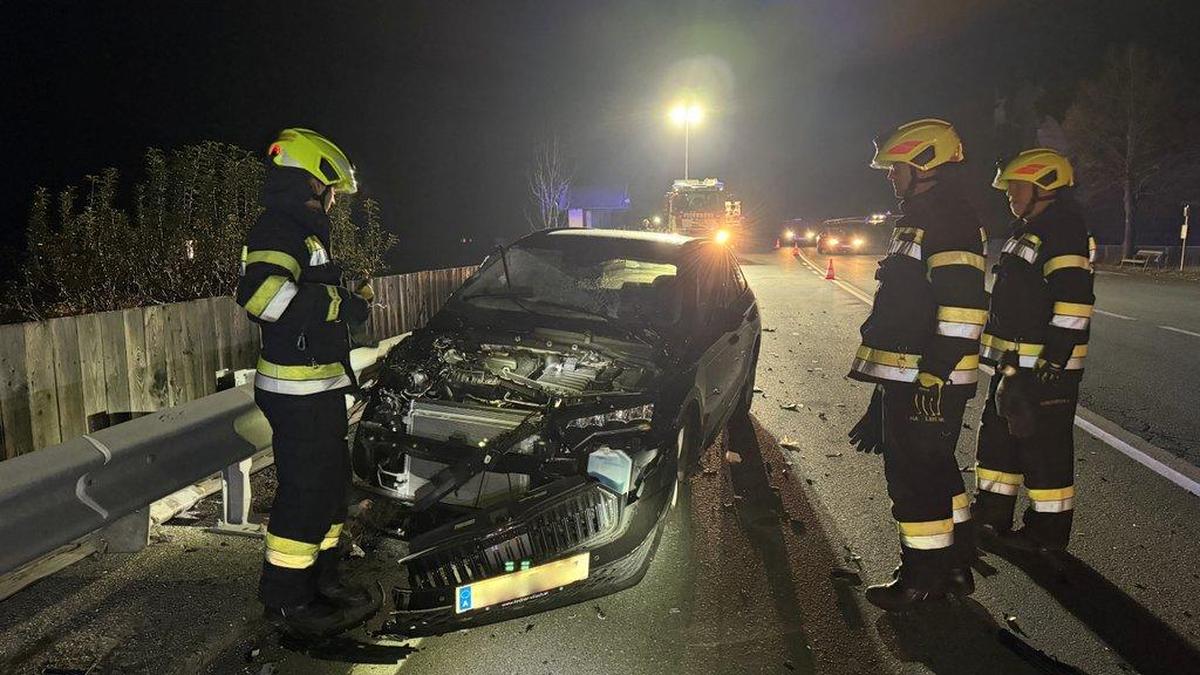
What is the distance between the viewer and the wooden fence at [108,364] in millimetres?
4176

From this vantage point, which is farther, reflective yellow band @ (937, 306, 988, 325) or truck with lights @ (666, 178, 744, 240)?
truck with lights @ (666, 178, 744, 240)

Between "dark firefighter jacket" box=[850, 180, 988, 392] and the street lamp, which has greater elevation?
the street lamp

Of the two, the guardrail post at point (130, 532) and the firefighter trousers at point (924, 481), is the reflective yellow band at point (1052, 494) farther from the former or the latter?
the guardrail post at point (130, 532)

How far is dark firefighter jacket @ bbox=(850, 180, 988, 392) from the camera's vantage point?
3.19 meters

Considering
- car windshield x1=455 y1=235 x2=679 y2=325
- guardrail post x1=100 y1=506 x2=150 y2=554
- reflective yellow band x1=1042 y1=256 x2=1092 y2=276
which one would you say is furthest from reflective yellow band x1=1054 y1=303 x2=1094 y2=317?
guardrail post x1=100 y1=506 x2=150 y2=554

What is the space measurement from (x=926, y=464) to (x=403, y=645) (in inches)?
98.1

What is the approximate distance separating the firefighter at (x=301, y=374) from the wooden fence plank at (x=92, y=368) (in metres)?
2.34

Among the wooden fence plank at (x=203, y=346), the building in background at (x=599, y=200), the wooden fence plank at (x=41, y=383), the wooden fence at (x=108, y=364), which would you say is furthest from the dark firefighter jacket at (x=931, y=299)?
the building in background at (x=599, y=200)

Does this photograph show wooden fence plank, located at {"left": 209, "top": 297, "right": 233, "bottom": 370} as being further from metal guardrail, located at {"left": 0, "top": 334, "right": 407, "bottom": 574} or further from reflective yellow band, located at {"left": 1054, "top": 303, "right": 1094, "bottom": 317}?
reflective yellow band, located at {"left": 1054, "top": 303, "right": 1094, "bottom": 317}

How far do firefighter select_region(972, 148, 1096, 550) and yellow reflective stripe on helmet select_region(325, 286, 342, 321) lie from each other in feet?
11.1

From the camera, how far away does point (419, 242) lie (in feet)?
98.2

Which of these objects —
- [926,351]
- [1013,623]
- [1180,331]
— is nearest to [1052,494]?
[1013,623]

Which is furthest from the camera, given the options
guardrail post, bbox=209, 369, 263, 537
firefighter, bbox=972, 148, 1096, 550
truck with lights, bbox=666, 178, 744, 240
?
truck with lights, bbox=666, 178, 744, 240

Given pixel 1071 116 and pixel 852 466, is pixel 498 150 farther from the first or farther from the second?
pixel 852 466
